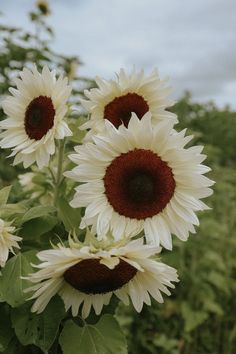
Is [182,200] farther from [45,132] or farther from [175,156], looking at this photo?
[45,132]

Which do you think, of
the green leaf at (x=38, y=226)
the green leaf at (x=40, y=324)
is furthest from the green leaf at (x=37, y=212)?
the green leaf at (x=40, y=324)

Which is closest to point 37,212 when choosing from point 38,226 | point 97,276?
point 38,226

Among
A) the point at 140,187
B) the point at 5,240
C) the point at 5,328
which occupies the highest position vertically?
the point at 140,187

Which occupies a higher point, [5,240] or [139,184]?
[139,184]

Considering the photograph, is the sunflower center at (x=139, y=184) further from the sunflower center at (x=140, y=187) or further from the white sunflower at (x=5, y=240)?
the white sunflower at (x=5, y=240)

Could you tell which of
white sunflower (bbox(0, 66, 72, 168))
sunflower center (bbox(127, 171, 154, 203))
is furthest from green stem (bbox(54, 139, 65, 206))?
sunflower center (bbox(127, 171, 154, 203))

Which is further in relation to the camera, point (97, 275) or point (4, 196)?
point (4, 196)

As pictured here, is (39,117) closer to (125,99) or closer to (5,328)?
(125,99)
